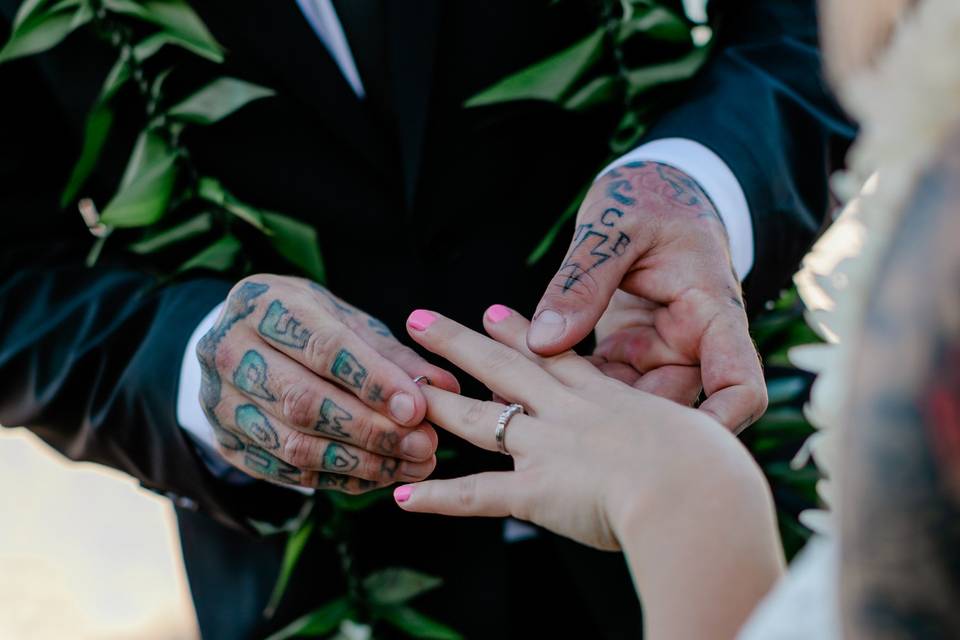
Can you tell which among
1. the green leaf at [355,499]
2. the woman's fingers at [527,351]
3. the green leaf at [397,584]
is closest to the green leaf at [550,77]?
the woman's fingers at [527,351]

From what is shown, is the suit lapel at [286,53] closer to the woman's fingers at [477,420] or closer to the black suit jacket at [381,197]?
the black suit jacket at [381,197]

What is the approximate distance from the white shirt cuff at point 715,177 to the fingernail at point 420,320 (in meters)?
0.38

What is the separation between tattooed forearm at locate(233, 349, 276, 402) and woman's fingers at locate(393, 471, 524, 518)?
0.88ft

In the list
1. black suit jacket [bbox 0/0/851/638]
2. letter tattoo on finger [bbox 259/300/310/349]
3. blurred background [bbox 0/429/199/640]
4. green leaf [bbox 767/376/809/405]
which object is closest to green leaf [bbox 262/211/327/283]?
black suit jacket [bbox 0/0/851/638]

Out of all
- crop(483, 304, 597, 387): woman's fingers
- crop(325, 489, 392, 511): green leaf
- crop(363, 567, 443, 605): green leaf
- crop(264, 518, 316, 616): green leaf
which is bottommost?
crop(363, 567, 443, 605): green leaf

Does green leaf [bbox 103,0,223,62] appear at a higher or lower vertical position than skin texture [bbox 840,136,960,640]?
higher

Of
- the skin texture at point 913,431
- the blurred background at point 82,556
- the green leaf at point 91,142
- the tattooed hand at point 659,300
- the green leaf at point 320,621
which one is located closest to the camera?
the skin texture at point 913,431

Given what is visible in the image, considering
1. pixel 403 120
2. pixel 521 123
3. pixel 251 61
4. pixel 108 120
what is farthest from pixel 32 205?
pixel 521 123

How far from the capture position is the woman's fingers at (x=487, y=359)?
90 cm

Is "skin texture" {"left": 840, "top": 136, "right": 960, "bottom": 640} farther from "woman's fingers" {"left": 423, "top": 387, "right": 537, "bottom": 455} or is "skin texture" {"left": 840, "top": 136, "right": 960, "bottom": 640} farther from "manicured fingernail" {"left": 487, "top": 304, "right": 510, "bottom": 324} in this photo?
"manicured fingernail" {"left": 487, "top": 304, "right": 510, "bottom": 324}

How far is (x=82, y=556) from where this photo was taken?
12.0 ft

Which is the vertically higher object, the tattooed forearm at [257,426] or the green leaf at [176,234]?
the green leaf at [176,234]

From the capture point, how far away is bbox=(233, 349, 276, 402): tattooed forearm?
3.57 feet

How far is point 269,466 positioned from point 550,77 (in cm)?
70
